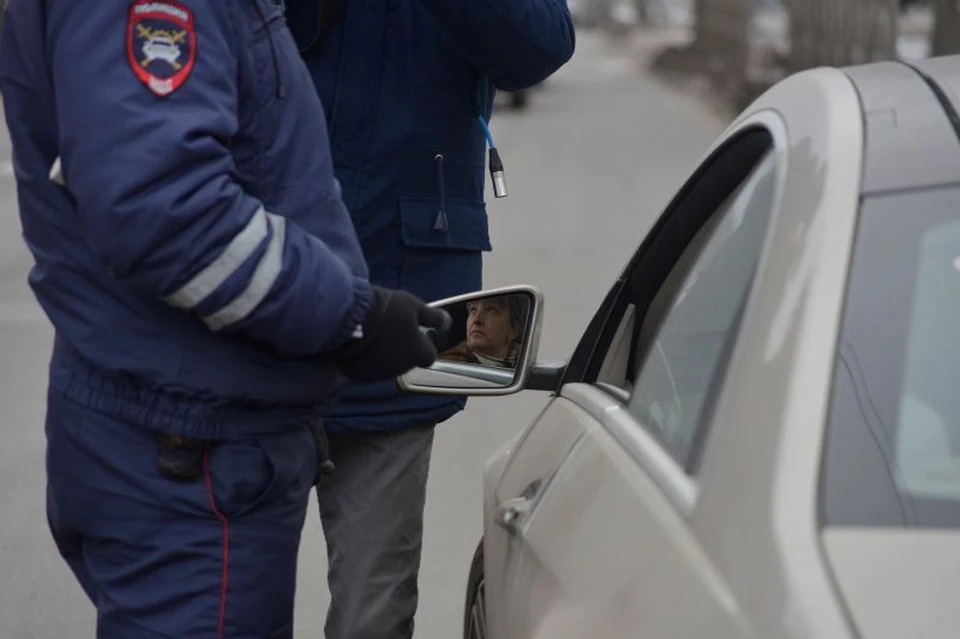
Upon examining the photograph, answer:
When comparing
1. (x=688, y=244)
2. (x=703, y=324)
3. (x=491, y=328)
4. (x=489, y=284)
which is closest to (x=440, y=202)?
(x=491, y=328)

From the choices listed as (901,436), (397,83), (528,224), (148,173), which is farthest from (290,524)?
(528,224)

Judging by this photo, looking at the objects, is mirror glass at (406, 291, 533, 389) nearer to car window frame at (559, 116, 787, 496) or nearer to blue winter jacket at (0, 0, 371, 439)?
car window frame at (559, 116, 787, 496)

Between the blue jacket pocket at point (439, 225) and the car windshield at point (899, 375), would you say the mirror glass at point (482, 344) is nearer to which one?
the blue jacket pocket at point (439, 225)

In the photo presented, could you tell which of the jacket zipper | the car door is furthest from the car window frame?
the jacket zipper

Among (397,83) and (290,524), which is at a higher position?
(397,83)

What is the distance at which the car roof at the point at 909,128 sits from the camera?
201cm

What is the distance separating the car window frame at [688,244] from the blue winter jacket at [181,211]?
1.57 feet

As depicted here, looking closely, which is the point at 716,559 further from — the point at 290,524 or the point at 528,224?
the point at 528,224

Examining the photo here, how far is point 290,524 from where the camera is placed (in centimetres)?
281

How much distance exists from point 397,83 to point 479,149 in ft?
0.73

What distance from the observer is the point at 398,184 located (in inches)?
138

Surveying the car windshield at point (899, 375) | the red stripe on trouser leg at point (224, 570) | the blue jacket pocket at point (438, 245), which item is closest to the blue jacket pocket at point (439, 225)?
the blue jacket pocket at point (438, 245)

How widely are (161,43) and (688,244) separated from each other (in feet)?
3.09

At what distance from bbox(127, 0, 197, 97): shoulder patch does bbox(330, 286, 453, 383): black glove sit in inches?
17.5
